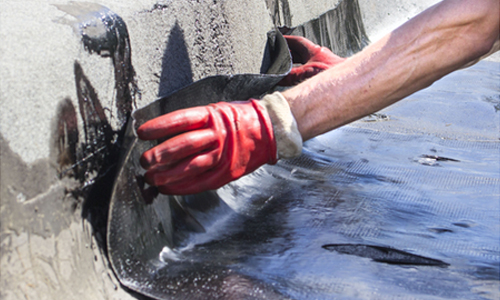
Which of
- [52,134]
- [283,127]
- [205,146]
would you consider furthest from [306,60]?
[52,134]

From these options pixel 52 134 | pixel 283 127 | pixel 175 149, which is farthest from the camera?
pixel 283 127

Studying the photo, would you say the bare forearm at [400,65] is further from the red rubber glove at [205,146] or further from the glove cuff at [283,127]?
the red rubber glove at [205,146]

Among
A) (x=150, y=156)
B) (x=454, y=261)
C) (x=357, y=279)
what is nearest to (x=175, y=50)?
(x=150, y=156)

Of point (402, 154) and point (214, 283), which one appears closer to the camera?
point (214, 283)

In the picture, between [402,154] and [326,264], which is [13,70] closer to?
[326,264]

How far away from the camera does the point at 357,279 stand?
1.18 metres

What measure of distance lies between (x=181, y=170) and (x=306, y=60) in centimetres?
144

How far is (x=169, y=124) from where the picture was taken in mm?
1262

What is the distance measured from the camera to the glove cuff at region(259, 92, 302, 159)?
145cm

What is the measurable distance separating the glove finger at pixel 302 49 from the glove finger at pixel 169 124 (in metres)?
1.35

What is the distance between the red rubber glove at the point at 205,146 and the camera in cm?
126

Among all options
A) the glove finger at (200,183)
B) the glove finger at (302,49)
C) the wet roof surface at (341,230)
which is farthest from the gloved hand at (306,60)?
the glove finger at (200,183)

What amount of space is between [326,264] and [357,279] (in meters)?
0.11

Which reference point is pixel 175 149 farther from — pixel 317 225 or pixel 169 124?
pixel 317 225
